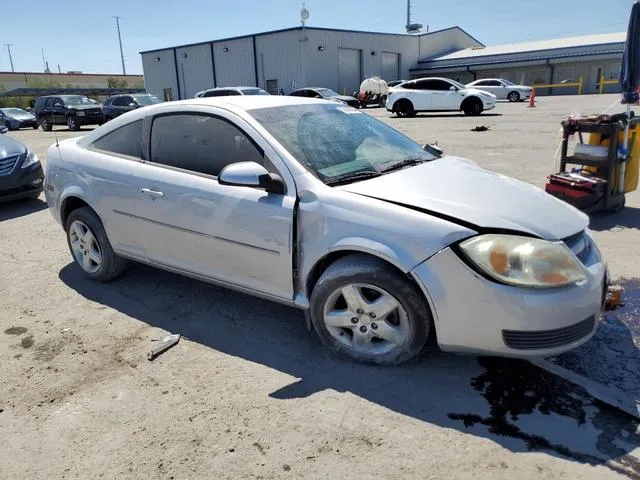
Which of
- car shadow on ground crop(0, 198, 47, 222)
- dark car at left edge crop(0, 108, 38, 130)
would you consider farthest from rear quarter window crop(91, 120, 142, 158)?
dark car at left edge crop(0, 108, 38, 130)

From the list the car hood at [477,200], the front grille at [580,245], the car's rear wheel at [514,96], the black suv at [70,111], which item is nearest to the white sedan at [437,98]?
the car's rear wheel at [514,96]

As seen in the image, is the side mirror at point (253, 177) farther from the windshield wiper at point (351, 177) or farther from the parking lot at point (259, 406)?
the parking lot at point (259, 406)

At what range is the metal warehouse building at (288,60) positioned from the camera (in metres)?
37.3

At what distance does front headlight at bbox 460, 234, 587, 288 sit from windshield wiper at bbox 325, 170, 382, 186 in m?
0.83

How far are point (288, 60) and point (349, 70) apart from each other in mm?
5491

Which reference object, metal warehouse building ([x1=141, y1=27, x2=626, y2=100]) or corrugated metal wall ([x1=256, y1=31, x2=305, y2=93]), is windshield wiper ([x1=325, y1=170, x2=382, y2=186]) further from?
corrugated metal wall ([x1=256, y1=31, x2=305, y2=93])

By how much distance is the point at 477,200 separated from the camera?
285cm

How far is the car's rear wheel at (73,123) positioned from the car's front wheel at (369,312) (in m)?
23.8

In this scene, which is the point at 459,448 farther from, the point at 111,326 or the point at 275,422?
the point at 111,326

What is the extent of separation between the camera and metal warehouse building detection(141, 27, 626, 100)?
37.0 m

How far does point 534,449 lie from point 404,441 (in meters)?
0.59

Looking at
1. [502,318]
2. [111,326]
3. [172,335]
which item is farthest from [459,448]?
[111,326]

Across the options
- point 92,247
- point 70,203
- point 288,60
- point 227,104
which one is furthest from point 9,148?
point 288,60

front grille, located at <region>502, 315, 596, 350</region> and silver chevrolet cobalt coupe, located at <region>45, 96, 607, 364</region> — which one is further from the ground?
silver chevrolet cobalt coupe, located at <region>45, 96, 607, 364</region>
